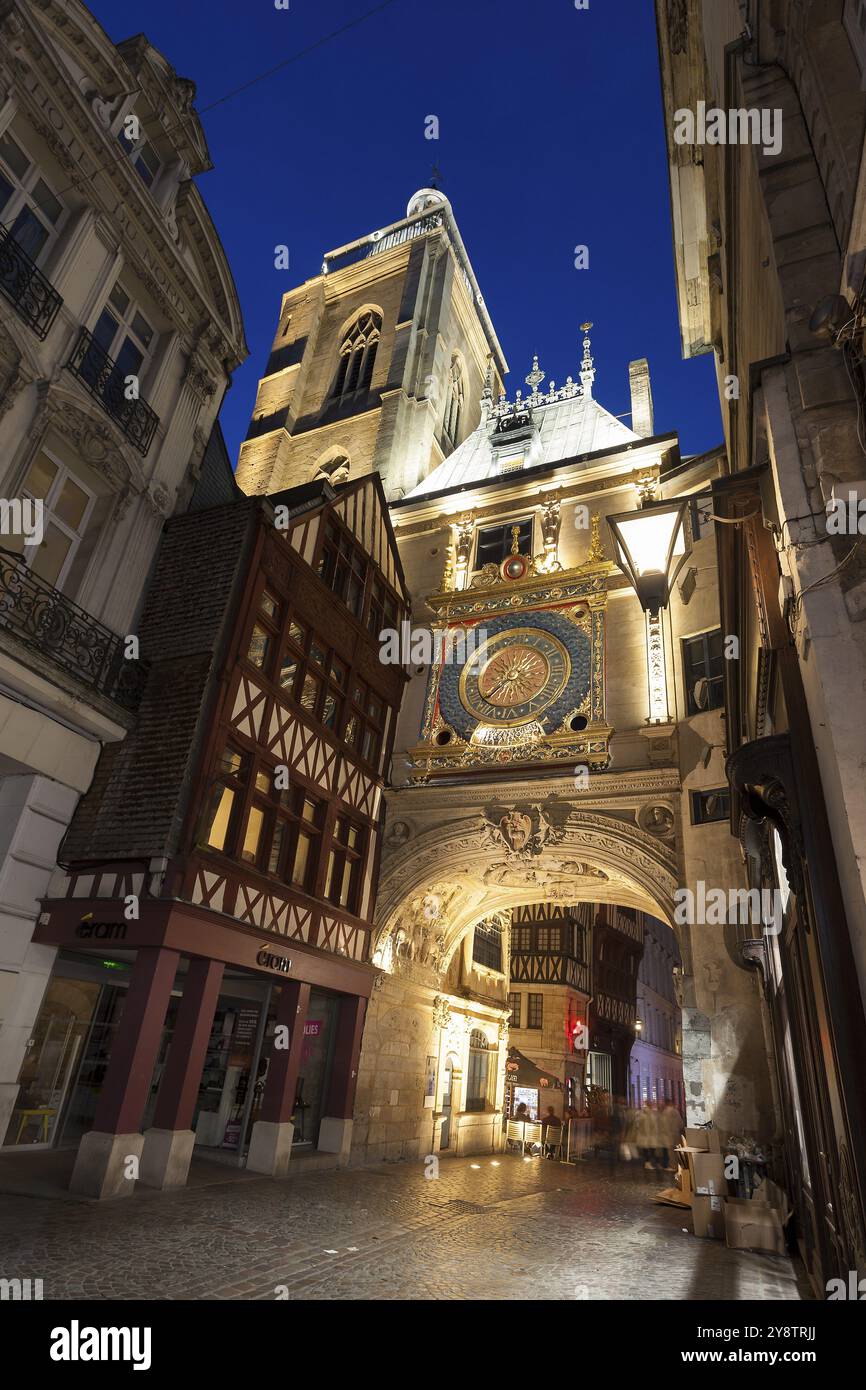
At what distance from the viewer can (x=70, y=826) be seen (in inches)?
381

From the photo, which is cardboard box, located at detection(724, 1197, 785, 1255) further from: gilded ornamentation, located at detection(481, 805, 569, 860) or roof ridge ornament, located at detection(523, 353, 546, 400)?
roof ridge ornament, located at detection(523, 353, 546, 400)

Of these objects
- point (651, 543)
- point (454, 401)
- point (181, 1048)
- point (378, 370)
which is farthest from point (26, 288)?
point (454, 401)

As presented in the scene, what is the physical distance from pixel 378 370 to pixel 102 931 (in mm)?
22706

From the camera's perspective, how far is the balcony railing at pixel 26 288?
9016mm

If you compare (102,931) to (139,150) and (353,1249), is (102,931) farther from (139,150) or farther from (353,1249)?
(139,150)

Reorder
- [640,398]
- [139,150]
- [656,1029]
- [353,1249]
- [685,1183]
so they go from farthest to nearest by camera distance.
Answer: [656,1029] → [640,398] → [139,150] → [685,1183] → [353,1249]

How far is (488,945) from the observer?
812 inches

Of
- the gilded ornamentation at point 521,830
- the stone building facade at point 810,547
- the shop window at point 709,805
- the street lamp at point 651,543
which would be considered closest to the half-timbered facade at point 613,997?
the gilded ornamentation at point 521,830

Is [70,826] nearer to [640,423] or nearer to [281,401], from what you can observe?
[640,423]

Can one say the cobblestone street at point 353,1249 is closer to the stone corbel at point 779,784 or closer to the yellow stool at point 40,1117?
the yellow stool at point 40,1117

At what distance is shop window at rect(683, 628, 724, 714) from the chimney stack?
8710mm

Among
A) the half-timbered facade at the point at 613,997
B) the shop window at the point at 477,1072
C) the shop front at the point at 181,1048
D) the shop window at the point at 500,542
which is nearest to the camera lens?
the shop front at the point at 181,1048

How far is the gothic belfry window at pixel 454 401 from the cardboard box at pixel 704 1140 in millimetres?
23442

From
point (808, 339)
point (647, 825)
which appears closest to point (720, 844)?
point (647, 825)
